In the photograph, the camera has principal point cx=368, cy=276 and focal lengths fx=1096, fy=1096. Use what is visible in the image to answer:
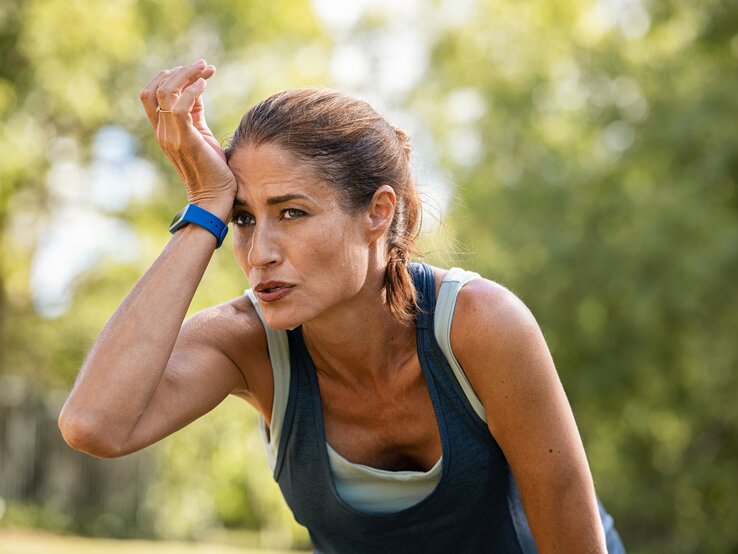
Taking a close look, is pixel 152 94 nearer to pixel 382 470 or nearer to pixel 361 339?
pixel 361 339

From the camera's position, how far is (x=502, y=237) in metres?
17.3

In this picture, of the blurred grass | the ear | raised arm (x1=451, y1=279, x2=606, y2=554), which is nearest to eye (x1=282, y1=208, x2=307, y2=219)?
the ear

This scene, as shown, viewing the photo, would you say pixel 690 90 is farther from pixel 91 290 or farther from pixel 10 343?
pixel 10 343

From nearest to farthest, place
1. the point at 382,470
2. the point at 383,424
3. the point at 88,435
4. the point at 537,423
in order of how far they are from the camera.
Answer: the point at 88,435
the point at 537,423
the point at 382,470
the point at 383,424

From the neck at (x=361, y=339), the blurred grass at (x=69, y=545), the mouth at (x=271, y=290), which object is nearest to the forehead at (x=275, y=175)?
the mouth at (x=271, y=290)

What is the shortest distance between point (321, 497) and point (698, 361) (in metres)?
13.0

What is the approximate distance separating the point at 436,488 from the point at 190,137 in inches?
49.2

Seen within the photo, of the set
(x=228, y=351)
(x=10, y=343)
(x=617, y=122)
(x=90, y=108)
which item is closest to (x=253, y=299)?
(x=228, y=351)

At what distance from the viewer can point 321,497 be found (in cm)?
334

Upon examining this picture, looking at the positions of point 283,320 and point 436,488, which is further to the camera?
point 436,488

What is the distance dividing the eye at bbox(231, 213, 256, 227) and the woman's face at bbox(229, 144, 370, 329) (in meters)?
0.06

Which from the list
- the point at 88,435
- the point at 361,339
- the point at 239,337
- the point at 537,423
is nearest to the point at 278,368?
the point at 239,337

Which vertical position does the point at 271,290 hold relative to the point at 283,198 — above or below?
below

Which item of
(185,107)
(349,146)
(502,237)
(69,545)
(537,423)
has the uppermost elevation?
(502,237)
